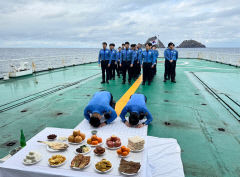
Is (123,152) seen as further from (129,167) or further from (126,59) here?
(126,59)

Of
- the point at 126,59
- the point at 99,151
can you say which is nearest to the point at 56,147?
the point at 99,151

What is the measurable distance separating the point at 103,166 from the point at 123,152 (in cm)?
35

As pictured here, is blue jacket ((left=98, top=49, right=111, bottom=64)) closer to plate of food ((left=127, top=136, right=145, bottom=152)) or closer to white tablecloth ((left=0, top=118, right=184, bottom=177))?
white tablecloth ((left=0, top=118, right=184, bottom=177))

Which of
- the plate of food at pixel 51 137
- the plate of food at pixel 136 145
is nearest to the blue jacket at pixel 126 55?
the plate of food at pixel 51 137

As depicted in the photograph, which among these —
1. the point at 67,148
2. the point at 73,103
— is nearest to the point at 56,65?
the point at 73,103

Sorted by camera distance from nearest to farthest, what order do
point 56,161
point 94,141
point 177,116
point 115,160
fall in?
point 56,161 → point 115,160 → point 94,141 → point 177,116

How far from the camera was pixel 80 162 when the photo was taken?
6.63 feet

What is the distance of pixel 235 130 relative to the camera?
375 cm

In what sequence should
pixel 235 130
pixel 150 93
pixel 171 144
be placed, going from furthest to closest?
pixel 150 93
pixel 235 130
pixel 171 144

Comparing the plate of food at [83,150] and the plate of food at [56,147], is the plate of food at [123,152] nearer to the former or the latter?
the plate of food at [83,150]

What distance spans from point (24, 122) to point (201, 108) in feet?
16.0

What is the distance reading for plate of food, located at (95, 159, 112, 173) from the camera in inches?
75.4

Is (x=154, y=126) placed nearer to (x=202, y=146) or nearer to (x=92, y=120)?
(x=202, y=146)

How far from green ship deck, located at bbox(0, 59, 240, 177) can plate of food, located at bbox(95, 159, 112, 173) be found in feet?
4.28
